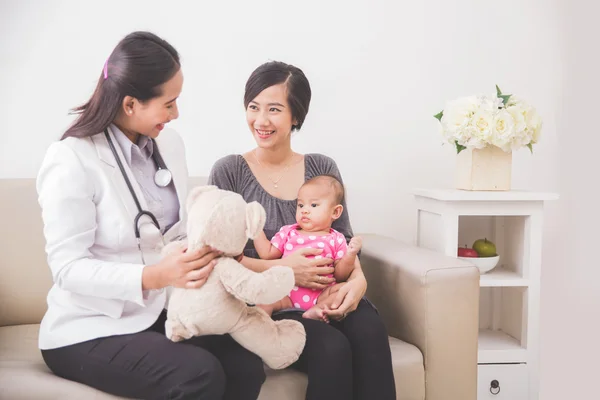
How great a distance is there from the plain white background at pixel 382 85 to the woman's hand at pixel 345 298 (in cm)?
82

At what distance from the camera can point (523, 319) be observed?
219 centimetres

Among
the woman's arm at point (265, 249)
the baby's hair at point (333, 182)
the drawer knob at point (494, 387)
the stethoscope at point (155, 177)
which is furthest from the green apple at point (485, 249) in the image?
the stethoscope at point (155, 177)

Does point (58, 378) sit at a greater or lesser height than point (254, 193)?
lesser

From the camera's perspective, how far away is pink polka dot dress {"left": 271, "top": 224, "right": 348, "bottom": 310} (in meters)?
1.74

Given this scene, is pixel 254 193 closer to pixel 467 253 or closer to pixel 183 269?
pixel 183 269

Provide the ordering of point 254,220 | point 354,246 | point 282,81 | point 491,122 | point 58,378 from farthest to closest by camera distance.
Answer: point 491,122, point 282,81, point 354,246, point 58,378, point 254,220

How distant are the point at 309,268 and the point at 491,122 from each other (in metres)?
0.87

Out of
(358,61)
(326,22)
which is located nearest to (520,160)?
(358,61)

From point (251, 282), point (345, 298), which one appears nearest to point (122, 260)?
point (251, 282)

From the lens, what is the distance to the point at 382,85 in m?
2.47

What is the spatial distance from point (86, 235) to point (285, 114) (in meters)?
0.75

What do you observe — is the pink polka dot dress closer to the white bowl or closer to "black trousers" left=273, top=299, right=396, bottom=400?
"black trousers" left=273, top=299, right=396, bottom=400

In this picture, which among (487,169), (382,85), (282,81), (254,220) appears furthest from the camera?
(382,85)

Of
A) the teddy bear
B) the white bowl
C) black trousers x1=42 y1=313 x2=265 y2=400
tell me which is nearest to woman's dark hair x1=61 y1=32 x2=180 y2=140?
the teddy bear
